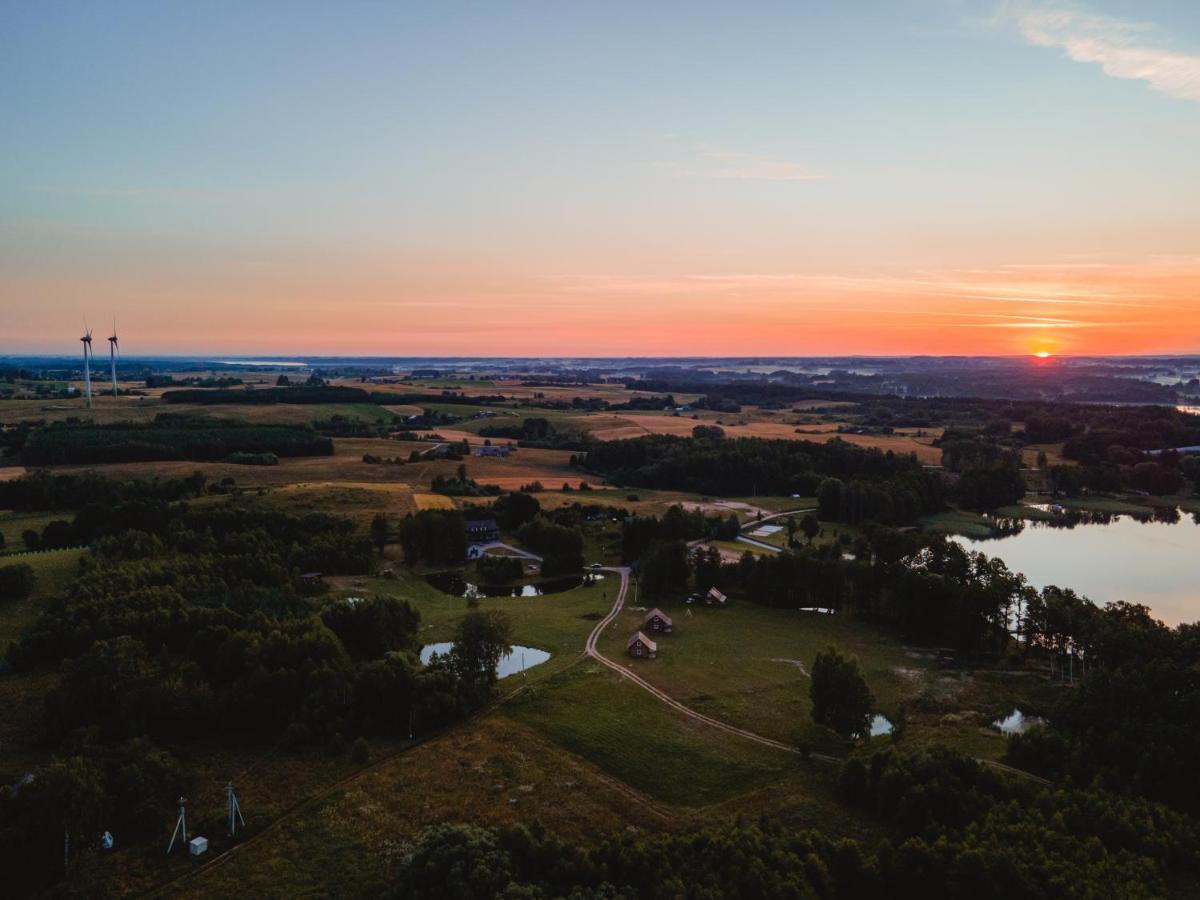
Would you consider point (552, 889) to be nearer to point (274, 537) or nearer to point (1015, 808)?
point (1015, 808)

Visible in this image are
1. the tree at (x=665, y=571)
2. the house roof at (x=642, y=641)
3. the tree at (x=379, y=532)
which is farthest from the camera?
the tree at (x=379, y=532)

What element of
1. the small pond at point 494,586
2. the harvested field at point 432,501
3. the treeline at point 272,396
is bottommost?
the small pond at point 494,586

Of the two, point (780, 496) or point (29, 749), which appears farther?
point (780, 496)

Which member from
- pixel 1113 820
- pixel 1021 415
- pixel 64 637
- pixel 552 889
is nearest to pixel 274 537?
pixel 64 637

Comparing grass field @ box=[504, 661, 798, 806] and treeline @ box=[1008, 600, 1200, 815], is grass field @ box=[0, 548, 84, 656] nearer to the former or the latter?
grass field @ box=[504, 661, 798, 806]

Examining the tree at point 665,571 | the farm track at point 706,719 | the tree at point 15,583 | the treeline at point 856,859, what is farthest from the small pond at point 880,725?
the tree at point 15,583

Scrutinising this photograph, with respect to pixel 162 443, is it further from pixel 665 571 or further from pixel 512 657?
pixel 512 657

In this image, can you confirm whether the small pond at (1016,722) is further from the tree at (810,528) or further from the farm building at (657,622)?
the tree at (810,528)
